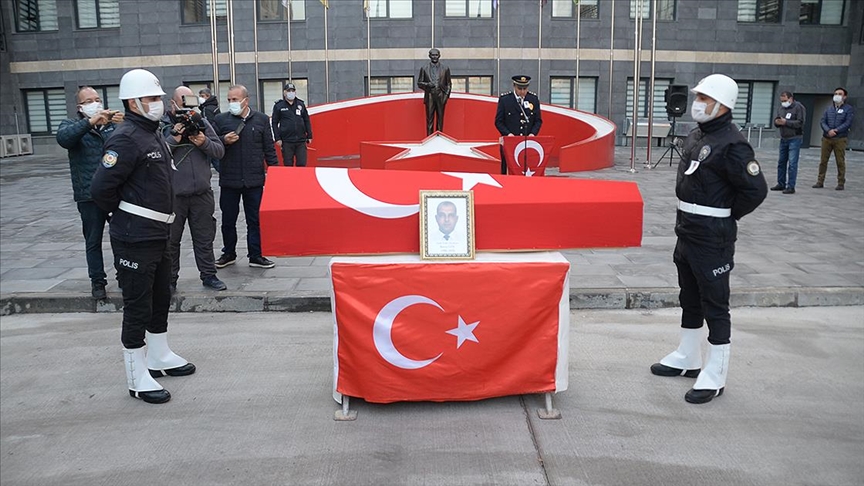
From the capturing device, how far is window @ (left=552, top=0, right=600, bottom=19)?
82.5 feet

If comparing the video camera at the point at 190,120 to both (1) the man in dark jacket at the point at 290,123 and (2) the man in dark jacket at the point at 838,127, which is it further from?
(2) the man in dark jacket at the point at 838,127

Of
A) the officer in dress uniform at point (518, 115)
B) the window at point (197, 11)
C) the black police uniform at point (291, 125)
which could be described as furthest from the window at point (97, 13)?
the officer in dress uniform at point (518, 115)

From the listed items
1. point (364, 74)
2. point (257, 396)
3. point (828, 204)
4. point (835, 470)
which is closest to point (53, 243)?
point (257, 396)

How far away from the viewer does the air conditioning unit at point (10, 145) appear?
83.3 feet

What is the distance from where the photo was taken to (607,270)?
738cm

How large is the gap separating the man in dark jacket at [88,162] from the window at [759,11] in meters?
25.4

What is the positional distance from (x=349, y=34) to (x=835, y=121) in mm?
16859

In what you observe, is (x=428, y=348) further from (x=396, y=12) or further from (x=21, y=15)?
(x=21, y=15)

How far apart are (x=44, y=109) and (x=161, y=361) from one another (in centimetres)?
2785

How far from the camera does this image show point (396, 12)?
2519 centimetres

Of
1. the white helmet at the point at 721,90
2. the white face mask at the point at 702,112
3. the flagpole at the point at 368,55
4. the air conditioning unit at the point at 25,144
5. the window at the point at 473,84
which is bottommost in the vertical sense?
the air conditioning unit at the point at 25,144

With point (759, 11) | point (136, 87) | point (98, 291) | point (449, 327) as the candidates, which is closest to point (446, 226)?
point (449, 327)

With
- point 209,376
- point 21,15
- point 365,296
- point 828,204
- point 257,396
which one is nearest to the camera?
point 365,296

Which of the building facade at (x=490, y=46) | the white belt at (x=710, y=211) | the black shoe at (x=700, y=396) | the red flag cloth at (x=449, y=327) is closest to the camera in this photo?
the red flag cloth at (x=449, y=327)
